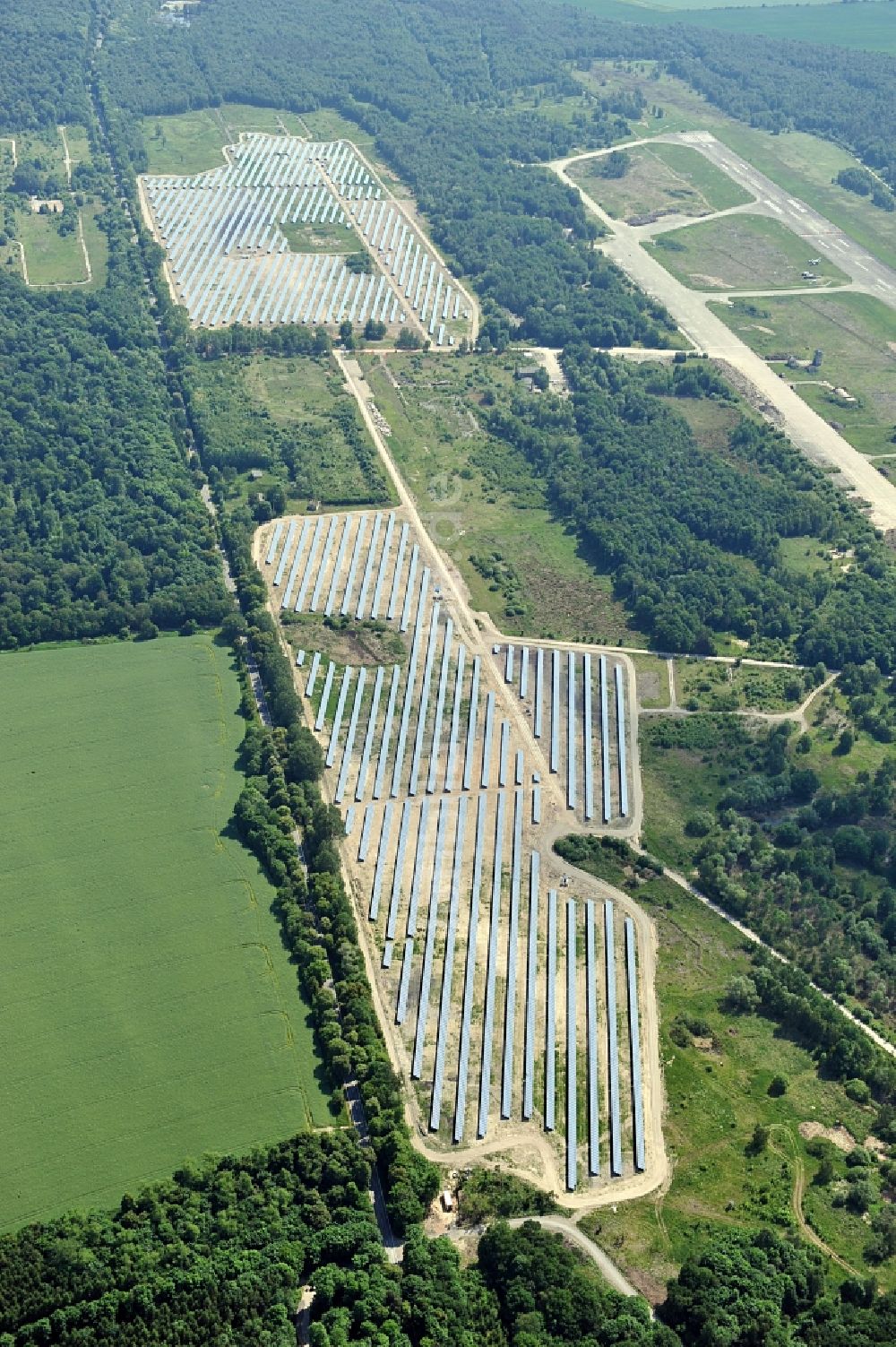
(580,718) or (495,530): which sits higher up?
(580,718)

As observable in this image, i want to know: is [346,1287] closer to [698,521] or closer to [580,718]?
[580,718]

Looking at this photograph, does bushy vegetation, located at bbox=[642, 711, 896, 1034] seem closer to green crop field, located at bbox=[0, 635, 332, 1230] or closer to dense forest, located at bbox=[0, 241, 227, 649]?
green crop field, located at bbox=[0, 635, 332, 1230]

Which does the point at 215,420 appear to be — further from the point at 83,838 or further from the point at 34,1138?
the point at 34,1138

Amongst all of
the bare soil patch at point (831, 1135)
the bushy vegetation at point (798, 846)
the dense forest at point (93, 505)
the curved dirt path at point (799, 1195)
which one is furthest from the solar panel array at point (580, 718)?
the curved dirt path at point (799, 1195)

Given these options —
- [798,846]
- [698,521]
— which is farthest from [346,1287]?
[698,521]

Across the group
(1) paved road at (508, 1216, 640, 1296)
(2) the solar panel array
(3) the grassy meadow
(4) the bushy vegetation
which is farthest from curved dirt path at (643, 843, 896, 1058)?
(3) the grassy meadow

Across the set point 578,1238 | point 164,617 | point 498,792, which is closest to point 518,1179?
point 578,1238
